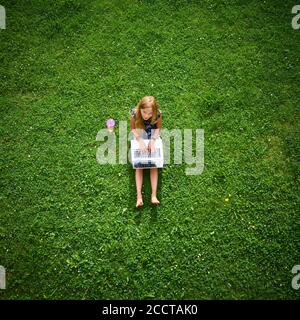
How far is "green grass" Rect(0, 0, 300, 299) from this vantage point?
5.63 metres

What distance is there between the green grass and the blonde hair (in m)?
0.81

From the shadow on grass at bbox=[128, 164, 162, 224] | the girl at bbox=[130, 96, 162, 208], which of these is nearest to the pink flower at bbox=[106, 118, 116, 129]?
the girl at bbox=[130, 96, 162, 208]

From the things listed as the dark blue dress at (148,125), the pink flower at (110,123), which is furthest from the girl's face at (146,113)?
the pink flower at (110,123)

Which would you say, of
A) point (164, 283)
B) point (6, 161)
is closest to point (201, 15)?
point (6, 161)

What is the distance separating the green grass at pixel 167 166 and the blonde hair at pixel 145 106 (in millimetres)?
806

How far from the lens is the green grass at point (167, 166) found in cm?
563

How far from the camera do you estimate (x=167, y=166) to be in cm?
639

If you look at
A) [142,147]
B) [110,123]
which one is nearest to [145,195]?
[142,147]

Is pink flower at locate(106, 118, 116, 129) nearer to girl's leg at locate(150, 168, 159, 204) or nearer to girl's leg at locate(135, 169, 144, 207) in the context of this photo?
girl's leg at locate(135, 169, 144, 207)

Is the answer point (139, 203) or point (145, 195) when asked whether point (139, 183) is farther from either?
point (139, 203)

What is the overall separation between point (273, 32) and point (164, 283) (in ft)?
18.7

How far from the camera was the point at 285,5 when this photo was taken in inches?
305
